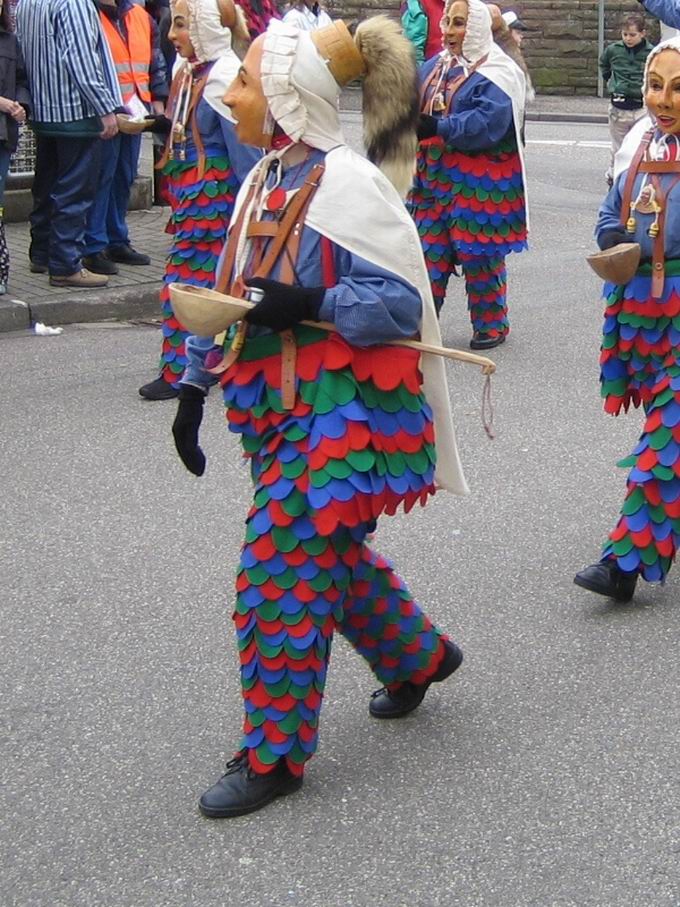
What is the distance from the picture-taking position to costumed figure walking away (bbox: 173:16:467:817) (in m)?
3.39

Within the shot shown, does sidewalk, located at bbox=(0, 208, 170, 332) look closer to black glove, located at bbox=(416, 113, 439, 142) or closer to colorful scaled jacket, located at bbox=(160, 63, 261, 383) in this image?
colorful scaled jacket, located at bbox=(160, 63, 261, 383)

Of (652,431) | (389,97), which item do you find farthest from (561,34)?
(389,97)

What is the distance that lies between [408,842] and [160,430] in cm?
352

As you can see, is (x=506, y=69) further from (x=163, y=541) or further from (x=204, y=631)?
(x=204, y=631)

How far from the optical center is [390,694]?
13.1 ft

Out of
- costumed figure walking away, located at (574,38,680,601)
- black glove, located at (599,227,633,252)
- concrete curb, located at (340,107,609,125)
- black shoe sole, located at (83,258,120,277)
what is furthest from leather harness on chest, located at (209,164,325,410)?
concrete curb, located at (340,107,609,125)

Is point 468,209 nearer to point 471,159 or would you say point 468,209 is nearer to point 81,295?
point 471,159

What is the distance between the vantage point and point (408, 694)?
3.99 meters

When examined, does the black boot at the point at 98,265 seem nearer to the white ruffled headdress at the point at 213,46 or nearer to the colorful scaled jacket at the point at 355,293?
the white ruffled headdress at the point at 213,46

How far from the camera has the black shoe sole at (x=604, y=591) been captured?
4.73m

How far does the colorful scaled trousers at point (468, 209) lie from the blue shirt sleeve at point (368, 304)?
4.34 metres

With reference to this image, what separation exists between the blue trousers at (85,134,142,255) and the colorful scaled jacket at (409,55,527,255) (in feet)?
7.38

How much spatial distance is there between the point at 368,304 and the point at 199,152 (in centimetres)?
364

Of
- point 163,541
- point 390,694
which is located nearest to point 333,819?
point 390,694
